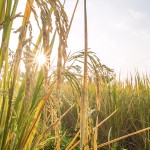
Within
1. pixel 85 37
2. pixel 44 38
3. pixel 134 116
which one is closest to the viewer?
pixel 44 38

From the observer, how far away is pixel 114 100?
13.6ft

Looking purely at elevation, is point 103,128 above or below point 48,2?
below

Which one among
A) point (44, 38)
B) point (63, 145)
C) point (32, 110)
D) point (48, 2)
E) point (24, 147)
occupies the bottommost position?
point (63, 145)

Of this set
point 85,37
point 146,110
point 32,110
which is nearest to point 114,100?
point 146,110

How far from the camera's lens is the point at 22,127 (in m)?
1.21

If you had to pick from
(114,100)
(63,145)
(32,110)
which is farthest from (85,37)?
(114,100)

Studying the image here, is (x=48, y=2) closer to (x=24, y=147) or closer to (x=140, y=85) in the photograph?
(x=24, y=147)

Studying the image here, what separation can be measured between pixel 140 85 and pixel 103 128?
36.0 inches

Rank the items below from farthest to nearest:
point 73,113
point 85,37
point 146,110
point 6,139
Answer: point 73,113, point 146,110, point 6,139, point 85,37

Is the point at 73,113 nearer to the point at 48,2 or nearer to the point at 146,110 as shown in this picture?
the point at 146,110

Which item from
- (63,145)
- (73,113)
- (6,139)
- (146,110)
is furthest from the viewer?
(73,113)

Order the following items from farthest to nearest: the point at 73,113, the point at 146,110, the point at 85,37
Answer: the point at 73,113
the point at 146,110
the point at 85,37

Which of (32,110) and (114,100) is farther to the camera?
(114,100)

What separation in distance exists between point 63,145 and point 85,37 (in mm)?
3041
